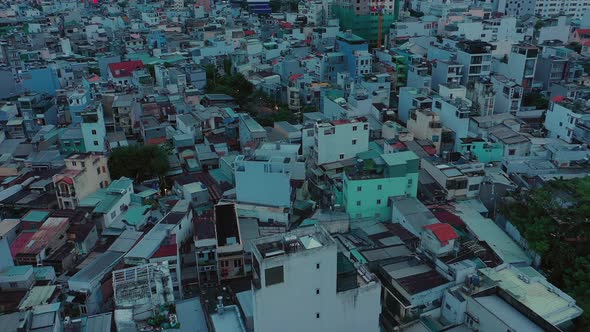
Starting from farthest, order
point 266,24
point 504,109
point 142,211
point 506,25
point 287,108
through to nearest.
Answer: point 266,24 → point 506,25 → point 287,108 → point 504,109 → point 142,211

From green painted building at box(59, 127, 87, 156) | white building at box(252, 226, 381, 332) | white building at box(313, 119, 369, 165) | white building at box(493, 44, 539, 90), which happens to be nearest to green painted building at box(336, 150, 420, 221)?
white building at box(313, 119, 369, 165)

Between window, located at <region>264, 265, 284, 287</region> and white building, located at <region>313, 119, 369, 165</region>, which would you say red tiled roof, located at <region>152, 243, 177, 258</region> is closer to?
window, located at <region>264, 265, 284, 287</region>

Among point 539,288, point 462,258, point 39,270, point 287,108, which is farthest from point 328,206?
point 287,108

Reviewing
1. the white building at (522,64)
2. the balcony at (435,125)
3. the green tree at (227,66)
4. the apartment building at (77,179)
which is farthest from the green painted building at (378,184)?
the green tree at (227,66)

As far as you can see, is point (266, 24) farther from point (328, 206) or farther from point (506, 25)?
point (328, 206)

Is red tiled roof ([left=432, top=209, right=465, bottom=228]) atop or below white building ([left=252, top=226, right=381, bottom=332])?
below

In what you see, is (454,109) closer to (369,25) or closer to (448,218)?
(448,218)
